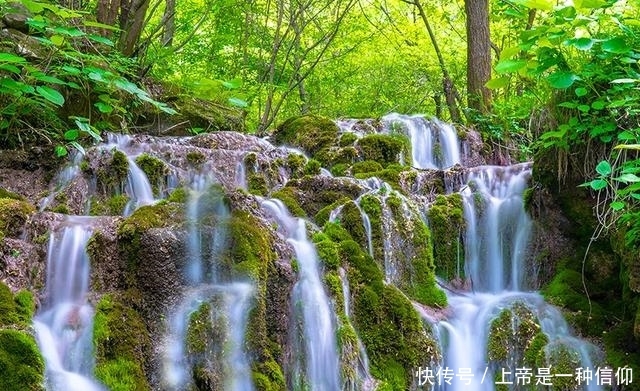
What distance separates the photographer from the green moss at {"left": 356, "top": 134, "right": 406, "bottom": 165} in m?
7.15

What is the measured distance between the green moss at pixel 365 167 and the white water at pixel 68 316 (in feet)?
11.1

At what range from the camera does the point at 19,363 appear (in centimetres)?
292

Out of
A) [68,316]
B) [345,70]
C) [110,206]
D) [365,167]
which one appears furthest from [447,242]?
[345,70]

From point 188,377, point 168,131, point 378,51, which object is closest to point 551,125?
point 188,377

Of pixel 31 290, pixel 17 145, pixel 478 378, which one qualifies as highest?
pixel 17 145

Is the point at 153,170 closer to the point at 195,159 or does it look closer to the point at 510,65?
the point at 195,159

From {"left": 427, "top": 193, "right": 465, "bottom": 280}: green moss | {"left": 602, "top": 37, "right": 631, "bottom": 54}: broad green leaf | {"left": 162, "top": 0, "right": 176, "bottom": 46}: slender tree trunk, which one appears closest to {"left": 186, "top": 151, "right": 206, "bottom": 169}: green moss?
Result: {"left": 427, "top": 193, "right": 465, "bottom": 280}: green moss

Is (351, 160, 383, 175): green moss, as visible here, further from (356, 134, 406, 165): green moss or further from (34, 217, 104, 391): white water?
(34, 217, 104, 391): white water

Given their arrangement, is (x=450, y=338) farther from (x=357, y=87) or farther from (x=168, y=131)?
(x=357, y=87)

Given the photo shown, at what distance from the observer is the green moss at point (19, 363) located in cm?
287

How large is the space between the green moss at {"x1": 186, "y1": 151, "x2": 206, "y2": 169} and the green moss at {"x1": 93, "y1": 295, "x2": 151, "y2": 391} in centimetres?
270

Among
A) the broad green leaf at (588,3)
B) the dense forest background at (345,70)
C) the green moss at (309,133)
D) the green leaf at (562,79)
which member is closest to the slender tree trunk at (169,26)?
the dense forest background at (345,70)

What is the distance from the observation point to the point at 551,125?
4.91 m

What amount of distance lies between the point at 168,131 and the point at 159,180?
6.39 ft
